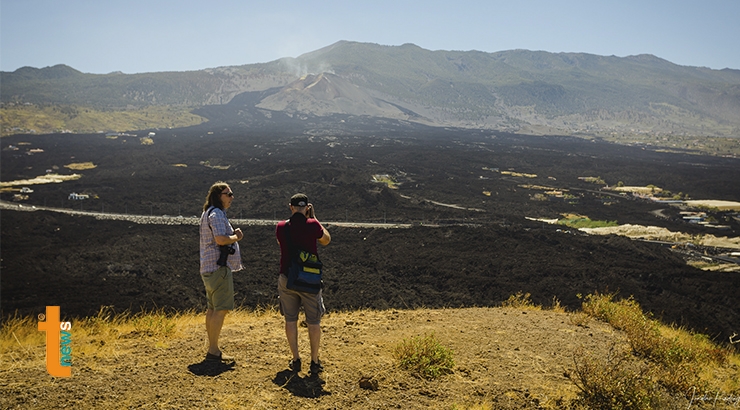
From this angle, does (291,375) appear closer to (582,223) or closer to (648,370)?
(648,370)

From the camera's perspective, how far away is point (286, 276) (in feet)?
18.4

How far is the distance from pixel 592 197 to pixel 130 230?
48922mm

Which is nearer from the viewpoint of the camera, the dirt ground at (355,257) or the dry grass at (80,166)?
the dirt ground at (355,257)

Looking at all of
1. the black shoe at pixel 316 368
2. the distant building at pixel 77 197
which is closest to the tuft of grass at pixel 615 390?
the black shoe at pixel 316 368

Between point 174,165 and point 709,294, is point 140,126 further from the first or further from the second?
point 709,294

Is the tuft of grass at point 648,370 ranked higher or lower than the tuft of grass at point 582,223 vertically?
higher

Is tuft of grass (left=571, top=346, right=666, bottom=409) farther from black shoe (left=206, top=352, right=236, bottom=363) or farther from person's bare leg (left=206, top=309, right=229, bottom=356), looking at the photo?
person's bare leg (left=206, top=309, right=229, bottom=356)

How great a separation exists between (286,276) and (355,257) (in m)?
24.4

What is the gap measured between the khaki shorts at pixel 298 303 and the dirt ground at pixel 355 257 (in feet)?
2.23

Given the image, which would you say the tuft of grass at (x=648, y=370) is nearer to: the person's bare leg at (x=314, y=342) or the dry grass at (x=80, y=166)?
the person's bare leg at (x=314, y=342)

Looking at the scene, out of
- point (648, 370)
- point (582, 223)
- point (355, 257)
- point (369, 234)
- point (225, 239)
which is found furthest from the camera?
point (582, 223)

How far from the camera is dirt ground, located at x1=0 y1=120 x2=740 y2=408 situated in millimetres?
6078

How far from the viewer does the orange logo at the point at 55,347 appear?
499cm

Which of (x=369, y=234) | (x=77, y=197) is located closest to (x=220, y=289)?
(x=369, y=234)
